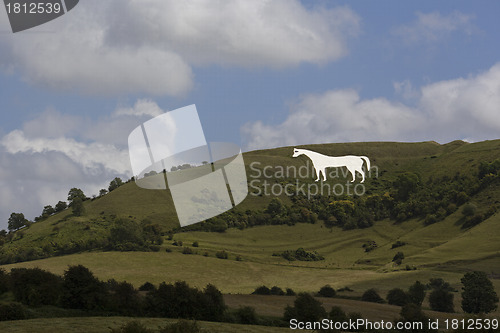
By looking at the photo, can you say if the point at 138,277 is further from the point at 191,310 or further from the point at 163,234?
the point at 191,310

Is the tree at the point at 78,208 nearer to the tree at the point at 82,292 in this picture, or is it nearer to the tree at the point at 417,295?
the tree at the point at 82,292

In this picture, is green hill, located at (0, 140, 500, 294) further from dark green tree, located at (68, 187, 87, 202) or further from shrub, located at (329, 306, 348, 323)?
shrub, located at (329, 306, 348, 323)

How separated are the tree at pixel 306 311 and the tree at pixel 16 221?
98828 mm

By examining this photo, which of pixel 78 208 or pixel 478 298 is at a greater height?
pixel 78 208

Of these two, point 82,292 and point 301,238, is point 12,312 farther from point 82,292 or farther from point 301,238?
point 301,238

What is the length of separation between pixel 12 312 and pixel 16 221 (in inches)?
3756

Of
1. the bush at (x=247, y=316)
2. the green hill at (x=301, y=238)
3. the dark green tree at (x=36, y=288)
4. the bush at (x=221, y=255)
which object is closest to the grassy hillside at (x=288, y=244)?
the green hill at (x=301, y=238)

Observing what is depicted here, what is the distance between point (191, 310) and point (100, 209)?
8330 cm

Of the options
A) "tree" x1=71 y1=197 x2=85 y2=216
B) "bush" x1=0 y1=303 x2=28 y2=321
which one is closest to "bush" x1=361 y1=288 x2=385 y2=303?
"bush" x1=0 y1=303 x2=28 y2=321

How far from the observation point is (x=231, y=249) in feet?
328

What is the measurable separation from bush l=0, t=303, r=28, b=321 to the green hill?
3438 centimetres

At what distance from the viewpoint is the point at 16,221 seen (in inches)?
4796

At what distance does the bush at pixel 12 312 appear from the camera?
111 ft

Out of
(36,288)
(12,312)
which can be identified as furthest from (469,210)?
(12,312)
